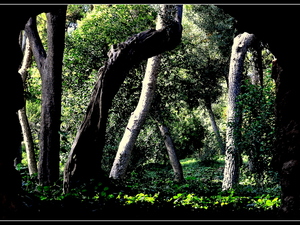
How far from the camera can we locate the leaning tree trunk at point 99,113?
5.48 metres

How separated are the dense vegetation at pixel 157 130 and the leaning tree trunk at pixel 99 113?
33 centimetres

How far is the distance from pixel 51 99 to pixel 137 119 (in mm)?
3202

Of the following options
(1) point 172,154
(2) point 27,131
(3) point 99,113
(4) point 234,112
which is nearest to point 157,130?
(1) point 172,154

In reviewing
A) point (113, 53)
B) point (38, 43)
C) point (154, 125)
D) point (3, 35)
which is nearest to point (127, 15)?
point (154, 125)

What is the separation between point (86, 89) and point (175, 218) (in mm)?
8463

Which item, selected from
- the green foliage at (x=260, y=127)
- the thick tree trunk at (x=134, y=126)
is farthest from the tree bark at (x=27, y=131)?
the green foliage at (x=260, y=127)

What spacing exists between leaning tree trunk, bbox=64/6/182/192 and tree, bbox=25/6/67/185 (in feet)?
3.46

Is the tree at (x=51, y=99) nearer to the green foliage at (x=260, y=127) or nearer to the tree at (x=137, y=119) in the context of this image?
the tree at (x=137, y=119)

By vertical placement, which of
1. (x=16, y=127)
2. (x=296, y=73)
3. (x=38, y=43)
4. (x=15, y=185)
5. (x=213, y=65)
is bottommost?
(x=15, y=185)

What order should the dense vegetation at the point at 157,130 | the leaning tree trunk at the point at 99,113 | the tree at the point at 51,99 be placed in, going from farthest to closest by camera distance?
the tree at the point at 51,99
the leaning tree trunk at the point at 99,113
the dense vegetation at the point at 157,130

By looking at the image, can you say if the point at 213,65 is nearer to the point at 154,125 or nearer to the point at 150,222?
the point at 154,125

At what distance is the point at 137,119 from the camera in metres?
9.13

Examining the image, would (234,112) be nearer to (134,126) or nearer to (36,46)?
(134,126)

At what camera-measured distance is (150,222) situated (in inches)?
124
